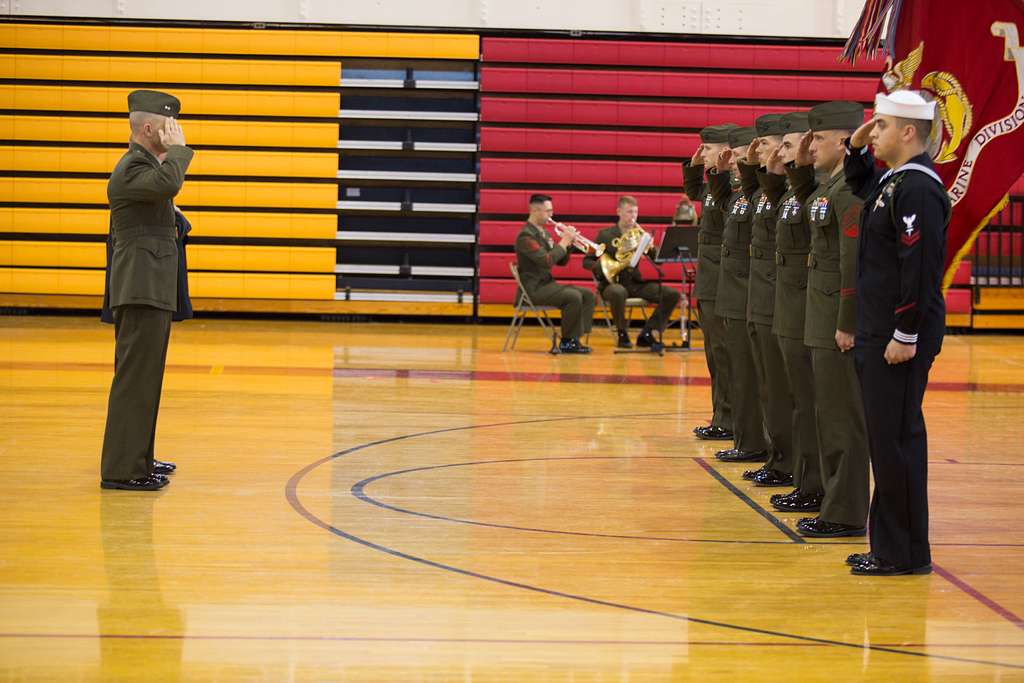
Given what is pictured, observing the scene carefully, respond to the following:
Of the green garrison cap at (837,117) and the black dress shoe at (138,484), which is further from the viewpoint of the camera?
the black dress shoe at (138,484)

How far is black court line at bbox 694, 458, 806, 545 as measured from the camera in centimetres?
432

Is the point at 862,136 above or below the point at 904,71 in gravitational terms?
below

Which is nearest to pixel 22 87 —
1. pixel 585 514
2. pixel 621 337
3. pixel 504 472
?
pixel 621 337

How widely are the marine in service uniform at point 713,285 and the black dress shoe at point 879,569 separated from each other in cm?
245

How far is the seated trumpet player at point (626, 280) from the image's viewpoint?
1096 cm

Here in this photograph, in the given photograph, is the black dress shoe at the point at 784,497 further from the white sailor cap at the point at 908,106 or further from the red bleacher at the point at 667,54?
the red bleacher at the point at 667,54

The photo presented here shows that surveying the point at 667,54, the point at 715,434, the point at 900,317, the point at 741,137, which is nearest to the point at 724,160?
the point at 741,137

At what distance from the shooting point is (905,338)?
3623mm

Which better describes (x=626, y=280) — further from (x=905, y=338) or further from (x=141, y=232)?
(x=905, y=338)

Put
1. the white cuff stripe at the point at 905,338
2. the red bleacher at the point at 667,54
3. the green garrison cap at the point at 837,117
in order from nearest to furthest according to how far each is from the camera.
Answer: the white cuff stripe at the point at 905,338, the green garrison cap at the point at 837,117, the red bleacher at the point at 667,54

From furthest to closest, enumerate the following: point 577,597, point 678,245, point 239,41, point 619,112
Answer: point 619,112 < point 239,41 < point 678,245 < point 577,597

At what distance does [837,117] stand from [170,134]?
2.43 meters

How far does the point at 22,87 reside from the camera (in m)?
13.0

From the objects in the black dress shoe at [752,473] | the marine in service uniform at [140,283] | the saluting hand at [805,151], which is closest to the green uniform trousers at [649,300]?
the black dress shoe at [752,473]
